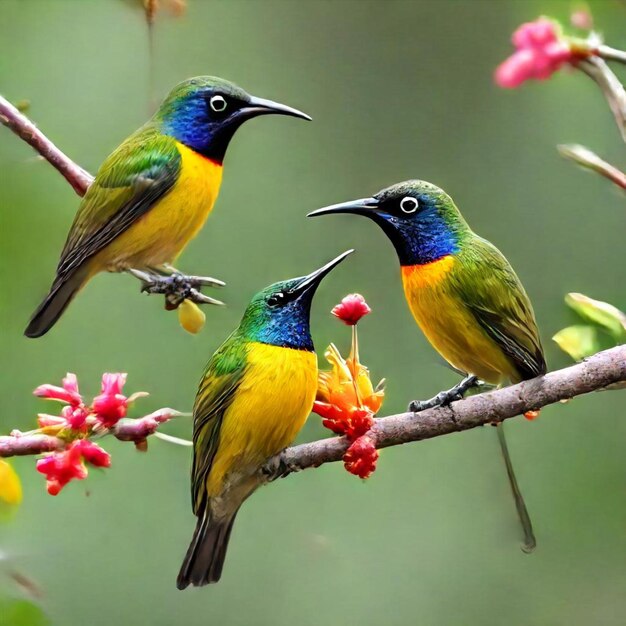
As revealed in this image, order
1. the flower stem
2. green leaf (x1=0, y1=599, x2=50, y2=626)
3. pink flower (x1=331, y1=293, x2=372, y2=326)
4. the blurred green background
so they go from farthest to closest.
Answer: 1. the blurred green background
2. green leaf (x1=0, y1=599, x2=50, y2=626)
3. pink flower (x1=331, y1=293, x2=372, y2=326)
4. the flower stem

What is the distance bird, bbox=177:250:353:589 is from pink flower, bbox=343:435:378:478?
9cm

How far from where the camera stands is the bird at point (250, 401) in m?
1.21

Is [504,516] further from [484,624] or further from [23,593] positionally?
[23,593]

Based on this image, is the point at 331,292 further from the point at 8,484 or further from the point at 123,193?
the point at 8,484

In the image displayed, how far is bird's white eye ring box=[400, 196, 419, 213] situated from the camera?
121 cm

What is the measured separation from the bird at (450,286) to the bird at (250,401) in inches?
3.5

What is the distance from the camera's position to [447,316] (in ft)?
3.96

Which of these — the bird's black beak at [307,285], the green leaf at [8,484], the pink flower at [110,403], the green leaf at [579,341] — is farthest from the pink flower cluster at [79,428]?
the green leaf at [579,341]

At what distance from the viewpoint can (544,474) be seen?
1.67 metres

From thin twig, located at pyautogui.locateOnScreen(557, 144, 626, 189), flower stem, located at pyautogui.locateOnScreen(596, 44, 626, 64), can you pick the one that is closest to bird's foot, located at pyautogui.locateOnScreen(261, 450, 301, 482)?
thin twig, located at pyautogui.locateOnScreen(557, 144, 626, 189)

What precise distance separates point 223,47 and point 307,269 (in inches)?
17.3

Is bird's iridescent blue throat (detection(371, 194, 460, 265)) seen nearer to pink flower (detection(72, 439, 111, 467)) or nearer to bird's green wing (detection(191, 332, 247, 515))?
bird's green wing (detection(191, 332, 247, 515))

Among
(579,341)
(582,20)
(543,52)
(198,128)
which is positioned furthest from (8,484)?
(582,20)

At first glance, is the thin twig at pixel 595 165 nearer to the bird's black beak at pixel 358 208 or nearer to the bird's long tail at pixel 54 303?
the bird's black beak at pixel 358 208
